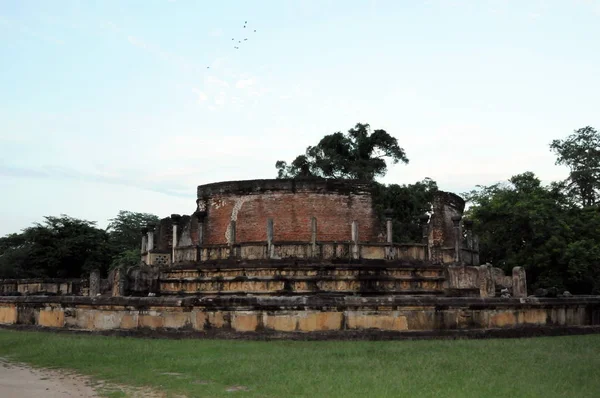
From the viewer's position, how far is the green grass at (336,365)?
6.37m

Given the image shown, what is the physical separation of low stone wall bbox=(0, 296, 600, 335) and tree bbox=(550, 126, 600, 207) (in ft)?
89.9

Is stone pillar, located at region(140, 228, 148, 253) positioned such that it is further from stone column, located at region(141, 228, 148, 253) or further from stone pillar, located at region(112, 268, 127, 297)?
stone pillar, located at region(112, 268, 127, 297)

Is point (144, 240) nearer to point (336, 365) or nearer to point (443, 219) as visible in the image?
point (443, 219)

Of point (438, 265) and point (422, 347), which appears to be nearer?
point (422, 347)

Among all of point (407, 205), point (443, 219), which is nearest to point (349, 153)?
point (407, 205)

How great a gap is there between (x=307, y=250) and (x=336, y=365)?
31.2 feet

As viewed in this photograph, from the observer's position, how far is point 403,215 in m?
33.2

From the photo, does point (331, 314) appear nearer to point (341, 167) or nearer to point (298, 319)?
point (298, 319)

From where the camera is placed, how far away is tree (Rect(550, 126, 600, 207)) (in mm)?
36969

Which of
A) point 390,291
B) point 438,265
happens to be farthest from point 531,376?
point 438,265

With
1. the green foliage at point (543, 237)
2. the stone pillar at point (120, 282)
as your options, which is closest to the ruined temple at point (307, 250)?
the stone pillar at point (120, 282)

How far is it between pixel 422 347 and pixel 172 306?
4468mm

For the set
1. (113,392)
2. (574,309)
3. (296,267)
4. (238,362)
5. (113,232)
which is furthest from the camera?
(113,232)

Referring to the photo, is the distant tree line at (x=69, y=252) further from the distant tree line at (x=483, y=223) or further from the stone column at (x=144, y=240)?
the stone column at (x=144, y=240)
